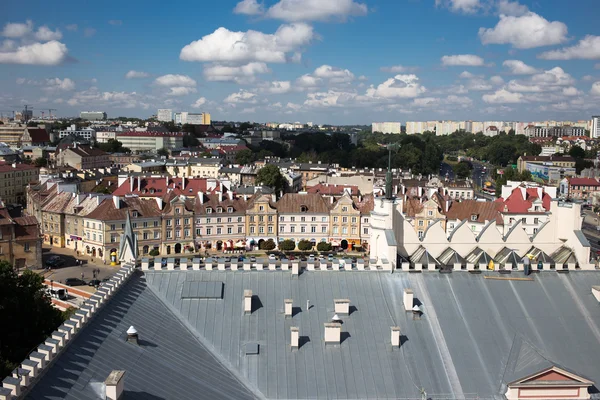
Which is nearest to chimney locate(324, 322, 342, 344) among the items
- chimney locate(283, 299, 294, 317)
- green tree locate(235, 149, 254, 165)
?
chimney locate(283, 299, 294, 317)

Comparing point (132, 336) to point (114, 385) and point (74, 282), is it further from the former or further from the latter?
point (74, 282)

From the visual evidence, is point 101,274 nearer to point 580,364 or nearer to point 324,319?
point 324,319

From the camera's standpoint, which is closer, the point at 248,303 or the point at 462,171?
the point at 248,303

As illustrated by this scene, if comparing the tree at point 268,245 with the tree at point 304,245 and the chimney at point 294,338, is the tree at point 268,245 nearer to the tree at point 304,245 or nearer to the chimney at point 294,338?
the tree at point 304,245

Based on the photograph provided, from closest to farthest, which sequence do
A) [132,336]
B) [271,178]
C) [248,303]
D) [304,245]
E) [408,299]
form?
[132,336] < [248,303] < [408,299] < [304,245] < [271,178]

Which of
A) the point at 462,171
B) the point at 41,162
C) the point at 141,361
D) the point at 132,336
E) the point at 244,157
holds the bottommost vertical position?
the point at 462,171

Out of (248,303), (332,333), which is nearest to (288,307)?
(248,303)

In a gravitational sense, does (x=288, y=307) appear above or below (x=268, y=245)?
above

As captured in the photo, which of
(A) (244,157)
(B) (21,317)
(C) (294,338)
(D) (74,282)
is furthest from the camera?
(A) (244,157)
